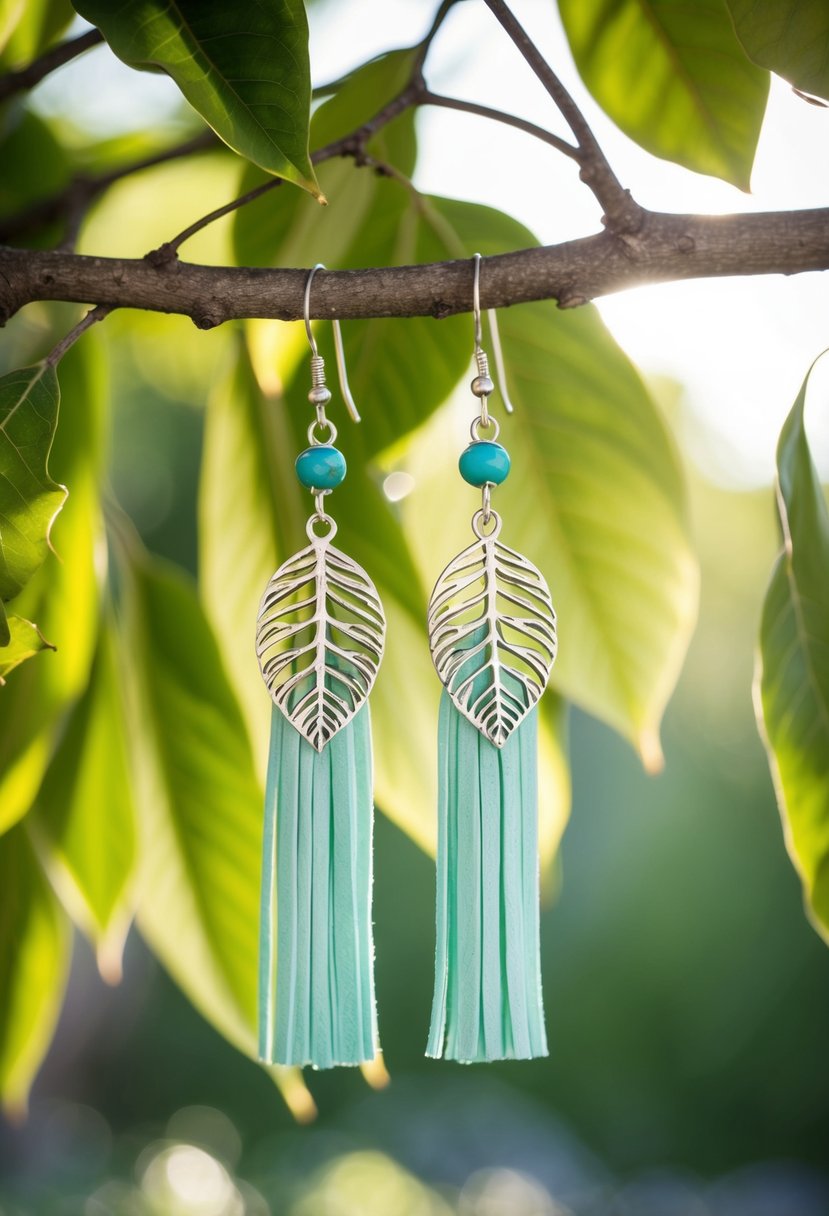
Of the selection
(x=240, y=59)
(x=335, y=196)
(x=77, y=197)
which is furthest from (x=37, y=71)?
(x=240, y=59)

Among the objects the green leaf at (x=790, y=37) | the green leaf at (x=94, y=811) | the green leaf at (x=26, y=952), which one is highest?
the green leaf at (x=790, y=37)

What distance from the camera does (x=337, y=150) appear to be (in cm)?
61

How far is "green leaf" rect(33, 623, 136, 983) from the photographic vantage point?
0.85 meters

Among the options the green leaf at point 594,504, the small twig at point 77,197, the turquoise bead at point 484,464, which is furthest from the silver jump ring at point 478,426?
the small twig at point 77,197

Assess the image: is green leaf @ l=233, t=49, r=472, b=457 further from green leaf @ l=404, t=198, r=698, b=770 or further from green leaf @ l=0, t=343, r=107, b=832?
green leaf @ l=0, t=343, r=107, b=832

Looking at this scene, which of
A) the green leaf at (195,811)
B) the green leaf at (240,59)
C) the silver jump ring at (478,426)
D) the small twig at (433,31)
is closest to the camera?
the green leaf at (240,59)

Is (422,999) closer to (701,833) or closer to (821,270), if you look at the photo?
(701,833)

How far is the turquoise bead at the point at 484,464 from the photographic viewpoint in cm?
55

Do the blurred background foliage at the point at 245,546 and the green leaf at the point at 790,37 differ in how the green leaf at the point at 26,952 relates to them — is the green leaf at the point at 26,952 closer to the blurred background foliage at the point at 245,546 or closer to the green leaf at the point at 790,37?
the blurred background foliage at the point at 245,546

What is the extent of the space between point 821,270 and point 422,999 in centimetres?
394

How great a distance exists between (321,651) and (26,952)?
0.53 metres

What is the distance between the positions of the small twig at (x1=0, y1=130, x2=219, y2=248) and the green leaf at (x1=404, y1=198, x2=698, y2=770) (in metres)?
0.19

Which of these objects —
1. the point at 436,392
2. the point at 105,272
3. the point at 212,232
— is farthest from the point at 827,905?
the point at 212,232

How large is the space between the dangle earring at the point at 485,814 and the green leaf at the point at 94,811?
389 millimetres
